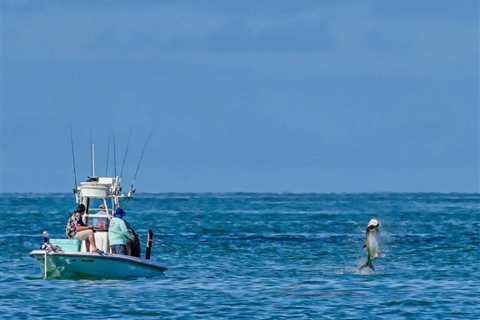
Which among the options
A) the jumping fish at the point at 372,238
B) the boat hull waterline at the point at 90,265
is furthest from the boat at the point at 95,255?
the jumping fish at the point at 372,238

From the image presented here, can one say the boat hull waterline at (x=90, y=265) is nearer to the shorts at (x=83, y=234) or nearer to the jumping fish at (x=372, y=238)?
the shorts at (x=83, y=234)

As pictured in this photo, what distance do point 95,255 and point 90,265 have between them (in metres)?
0.55

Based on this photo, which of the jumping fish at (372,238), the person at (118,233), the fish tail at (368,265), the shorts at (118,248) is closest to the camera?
the person at (118,233)

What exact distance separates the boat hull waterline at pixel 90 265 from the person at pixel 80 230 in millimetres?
355

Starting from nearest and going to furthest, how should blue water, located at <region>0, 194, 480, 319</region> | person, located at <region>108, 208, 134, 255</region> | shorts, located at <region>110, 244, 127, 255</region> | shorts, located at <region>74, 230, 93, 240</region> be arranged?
blue water, located at <region>0, 194, 480, 319</region> < person, located at <region>108, 208, 134, 255</region> < shorts, located at <region>74, 230, 93, 240</region> < shorts, located at <region>110, 244, 127, 255</region>

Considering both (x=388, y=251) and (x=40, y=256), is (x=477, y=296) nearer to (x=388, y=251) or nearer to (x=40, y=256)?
(x=40, y=256)

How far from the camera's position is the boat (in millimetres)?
42938

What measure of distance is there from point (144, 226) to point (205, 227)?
23.4ft

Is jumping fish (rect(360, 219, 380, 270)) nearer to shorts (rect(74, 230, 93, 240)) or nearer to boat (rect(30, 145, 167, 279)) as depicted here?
boat (rect(30, 145, 167, 279))

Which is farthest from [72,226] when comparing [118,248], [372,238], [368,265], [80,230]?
→ [368,265]

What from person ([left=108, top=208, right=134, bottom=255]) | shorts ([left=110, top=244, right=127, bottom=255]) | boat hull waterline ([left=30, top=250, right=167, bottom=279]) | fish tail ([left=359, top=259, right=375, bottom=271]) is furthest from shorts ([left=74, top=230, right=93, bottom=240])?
fish tail ([left=359, top=259, right=375, bottom=271])

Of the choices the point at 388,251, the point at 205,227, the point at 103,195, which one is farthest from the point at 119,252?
the point at 205,227

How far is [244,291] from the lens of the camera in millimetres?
42719

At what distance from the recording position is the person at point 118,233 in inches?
1676
